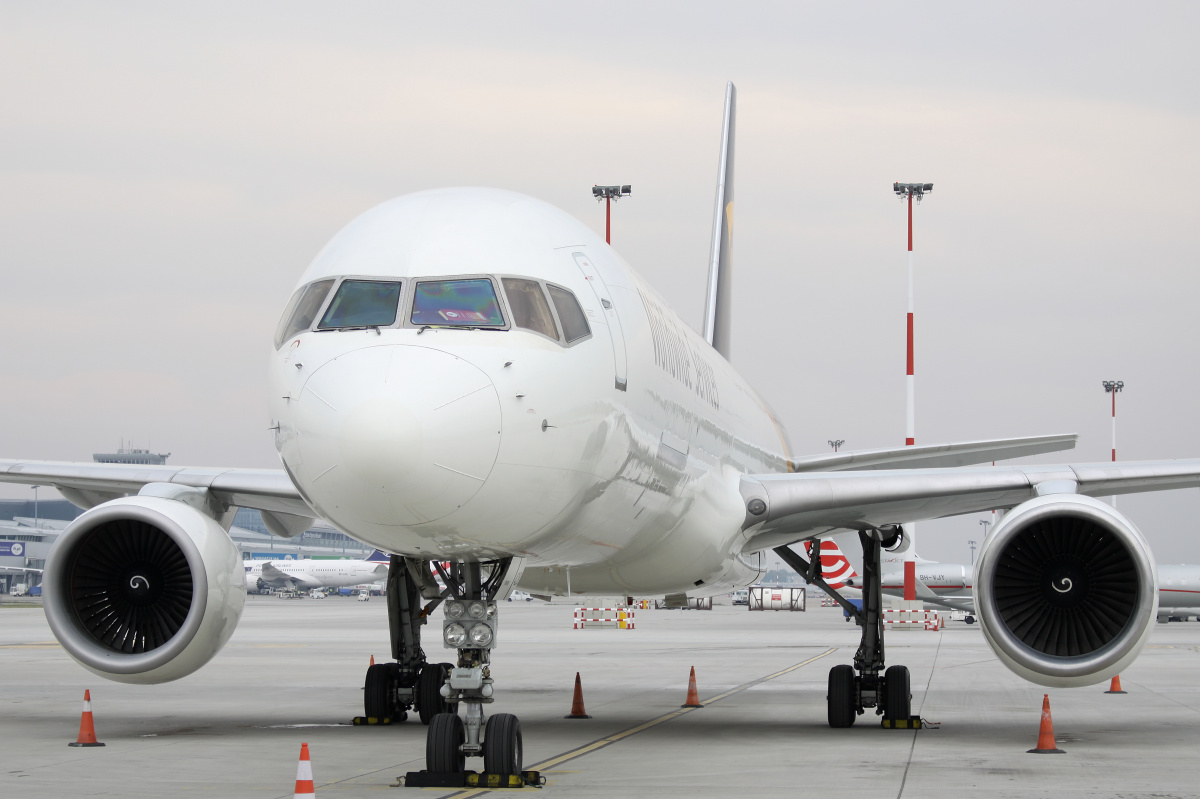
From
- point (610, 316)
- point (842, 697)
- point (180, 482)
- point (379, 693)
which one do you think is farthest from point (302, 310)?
point (842, 697)

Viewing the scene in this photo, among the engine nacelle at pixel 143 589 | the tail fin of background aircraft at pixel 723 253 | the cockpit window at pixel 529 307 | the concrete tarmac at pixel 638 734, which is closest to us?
the cockpit window at pixel 529 307

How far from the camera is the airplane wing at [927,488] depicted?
527 inches

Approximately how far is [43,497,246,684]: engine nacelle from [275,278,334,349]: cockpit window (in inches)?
146

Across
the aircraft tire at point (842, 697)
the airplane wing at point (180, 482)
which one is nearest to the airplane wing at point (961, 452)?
the aircraft tire at point (842, 697)

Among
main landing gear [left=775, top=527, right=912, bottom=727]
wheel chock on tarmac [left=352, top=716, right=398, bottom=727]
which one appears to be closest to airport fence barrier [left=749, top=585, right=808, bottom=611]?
main landing gear [left=775, top=527, right=912, bottom=727]

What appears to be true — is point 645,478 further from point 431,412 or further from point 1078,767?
point 1078,767

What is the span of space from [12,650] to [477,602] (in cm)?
2718

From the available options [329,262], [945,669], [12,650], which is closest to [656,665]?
[945,669]

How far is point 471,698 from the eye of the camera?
980 centimetres

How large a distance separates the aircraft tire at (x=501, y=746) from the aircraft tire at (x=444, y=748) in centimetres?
20

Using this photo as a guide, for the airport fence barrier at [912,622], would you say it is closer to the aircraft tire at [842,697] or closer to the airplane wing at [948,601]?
the airplane wing at [948,601]

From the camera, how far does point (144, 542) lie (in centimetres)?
1325

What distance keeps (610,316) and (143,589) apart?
18.4ft

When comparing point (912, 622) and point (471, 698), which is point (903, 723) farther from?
point (912, 622)
